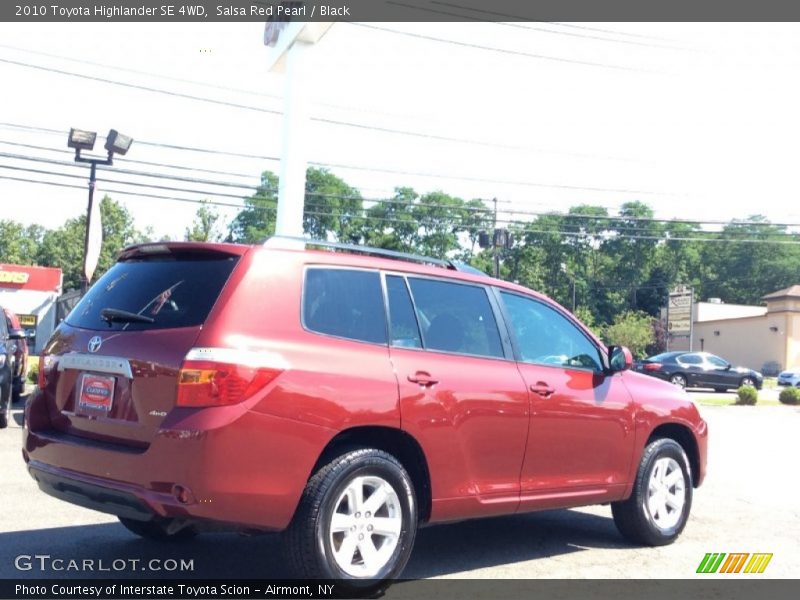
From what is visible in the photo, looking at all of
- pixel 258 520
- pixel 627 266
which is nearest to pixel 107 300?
pixel 258 520

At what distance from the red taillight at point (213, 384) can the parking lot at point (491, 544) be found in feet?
4.79

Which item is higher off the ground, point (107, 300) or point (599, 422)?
point (107, 300)

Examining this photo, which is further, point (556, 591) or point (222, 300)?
point (556, 591)

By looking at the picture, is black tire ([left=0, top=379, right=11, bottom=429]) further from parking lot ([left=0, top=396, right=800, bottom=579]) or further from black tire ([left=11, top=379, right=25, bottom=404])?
black tire ([left=11, top=379, right=25, bottom=404])

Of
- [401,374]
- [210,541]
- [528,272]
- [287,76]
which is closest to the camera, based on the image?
[401,374]

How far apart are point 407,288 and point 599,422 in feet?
6.06

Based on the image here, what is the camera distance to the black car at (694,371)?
31.9 meters

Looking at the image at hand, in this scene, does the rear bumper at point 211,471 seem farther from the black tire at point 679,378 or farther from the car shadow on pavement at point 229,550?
the black tire at point 679,378

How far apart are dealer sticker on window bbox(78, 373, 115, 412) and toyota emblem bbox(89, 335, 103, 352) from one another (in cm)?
15

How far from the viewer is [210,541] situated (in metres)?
6.04

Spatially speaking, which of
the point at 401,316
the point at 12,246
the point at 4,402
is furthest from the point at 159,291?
the point at 12,246

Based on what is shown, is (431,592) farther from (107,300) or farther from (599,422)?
(107,300)

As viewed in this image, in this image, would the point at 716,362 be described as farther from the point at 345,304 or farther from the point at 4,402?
the point at 345,304

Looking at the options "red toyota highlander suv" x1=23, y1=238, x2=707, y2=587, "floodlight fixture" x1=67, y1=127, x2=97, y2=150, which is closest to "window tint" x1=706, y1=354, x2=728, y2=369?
"floodlight fixture" x1=67, y1=127, x2=97, y2=150
